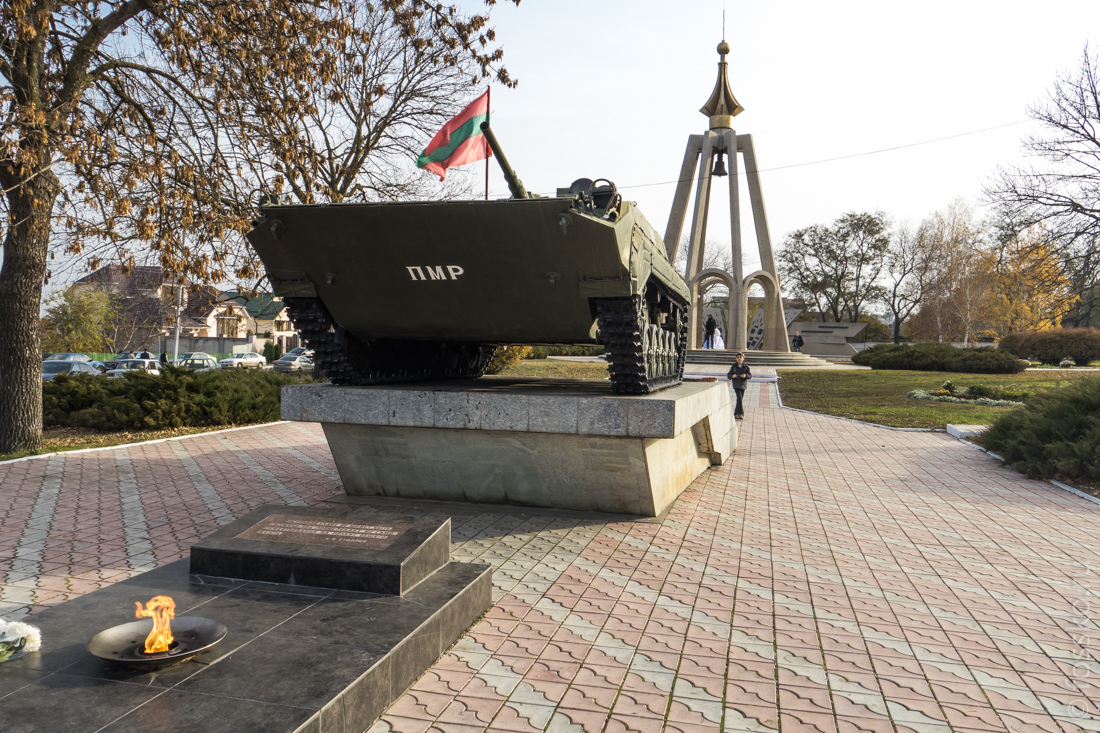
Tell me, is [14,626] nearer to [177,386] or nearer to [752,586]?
[752,586]

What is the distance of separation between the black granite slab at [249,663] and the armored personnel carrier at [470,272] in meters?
2.91

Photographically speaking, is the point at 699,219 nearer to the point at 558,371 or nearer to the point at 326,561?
the point at 558,371

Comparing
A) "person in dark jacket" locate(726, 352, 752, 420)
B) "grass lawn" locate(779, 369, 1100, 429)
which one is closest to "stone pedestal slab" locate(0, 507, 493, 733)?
"grass lawn" locate(779, 369, 1100, 429)

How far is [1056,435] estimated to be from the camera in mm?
10312

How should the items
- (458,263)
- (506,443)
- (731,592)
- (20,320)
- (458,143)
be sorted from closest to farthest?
(731,592) < (458,263) < (506,443) < (458,143) < (20,320)

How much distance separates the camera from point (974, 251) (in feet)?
152

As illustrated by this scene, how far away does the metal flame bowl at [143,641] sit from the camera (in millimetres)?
2963

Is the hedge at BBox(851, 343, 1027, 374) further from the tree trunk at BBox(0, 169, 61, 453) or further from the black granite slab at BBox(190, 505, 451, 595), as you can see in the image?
the tree trunk at BBox(0, 169, 61, 453)

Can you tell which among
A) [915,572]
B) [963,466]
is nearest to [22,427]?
[915,572]

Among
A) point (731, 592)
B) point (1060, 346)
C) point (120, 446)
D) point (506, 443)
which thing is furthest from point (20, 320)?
point (1060, 346)

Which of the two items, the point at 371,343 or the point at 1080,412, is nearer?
the point at 371,343

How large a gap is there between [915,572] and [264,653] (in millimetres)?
4541

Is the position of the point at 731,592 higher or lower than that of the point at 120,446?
lower

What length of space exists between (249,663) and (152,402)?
11754mm
